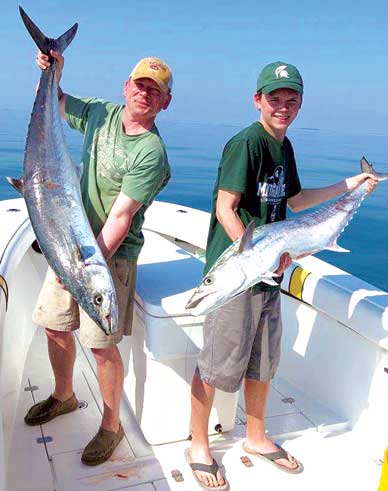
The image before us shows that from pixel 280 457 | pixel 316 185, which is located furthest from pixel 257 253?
pixel 316 185

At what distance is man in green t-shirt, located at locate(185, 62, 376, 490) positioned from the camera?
1943 mm

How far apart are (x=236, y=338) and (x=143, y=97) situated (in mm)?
1051

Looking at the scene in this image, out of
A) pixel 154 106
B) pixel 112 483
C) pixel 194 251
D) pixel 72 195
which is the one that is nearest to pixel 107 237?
pixel 72 195

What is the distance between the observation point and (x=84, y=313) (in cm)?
217

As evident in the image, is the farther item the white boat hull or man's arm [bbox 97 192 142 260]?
the white boat hull

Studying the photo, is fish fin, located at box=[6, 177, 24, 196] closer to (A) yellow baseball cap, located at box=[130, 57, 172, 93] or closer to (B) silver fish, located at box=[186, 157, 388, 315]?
(A) yellow baseball cap, located at box=[130, 57, 172, 93]

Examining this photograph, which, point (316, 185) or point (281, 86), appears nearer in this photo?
point (281, 86)

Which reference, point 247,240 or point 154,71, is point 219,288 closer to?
point 247,240

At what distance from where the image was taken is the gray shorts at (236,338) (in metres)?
2.07

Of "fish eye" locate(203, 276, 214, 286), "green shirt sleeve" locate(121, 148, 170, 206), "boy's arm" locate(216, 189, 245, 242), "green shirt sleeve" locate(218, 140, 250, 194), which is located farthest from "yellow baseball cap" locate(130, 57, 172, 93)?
"fish eye" locate(203, 276, 214, 286)

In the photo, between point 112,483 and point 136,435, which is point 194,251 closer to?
point 136,435

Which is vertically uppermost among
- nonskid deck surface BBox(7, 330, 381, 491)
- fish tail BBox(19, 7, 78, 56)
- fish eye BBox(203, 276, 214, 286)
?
fish tail BBox(19, 7, 78, 56)

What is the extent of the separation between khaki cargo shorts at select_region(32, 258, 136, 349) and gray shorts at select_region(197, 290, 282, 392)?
37cm

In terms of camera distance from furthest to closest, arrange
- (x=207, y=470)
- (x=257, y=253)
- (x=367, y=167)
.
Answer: (x=367, y=167), (x=207, y=470), (x=257, y=253)
